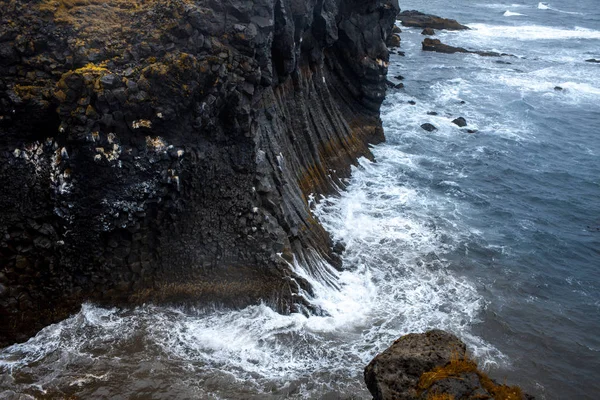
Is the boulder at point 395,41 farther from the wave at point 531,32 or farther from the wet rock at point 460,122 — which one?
the wet rock at point 460,122

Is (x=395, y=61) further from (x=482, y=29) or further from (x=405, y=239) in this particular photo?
(x=405, y=239)

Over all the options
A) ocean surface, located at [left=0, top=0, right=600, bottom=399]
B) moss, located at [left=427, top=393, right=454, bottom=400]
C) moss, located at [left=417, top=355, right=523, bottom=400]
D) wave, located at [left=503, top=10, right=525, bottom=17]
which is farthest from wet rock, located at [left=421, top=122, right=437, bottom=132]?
wave, located at [left=503, top=10, right=525, bottom=17]

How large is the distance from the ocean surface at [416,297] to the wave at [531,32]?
34.9 meters

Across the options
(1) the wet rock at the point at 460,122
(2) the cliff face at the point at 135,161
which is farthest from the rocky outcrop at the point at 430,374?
(1) the wet rock at the point at 460,122

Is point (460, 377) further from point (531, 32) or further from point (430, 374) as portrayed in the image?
point (531, 32)

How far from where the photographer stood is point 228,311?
58.6 ft

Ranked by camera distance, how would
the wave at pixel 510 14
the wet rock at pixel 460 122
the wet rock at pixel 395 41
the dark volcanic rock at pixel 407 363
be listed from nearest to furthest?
the dark volcanic rock at pixel 407 363, the wet rock at pixel 460 122, the wet rock at pixel 395 41, the wave at pixel 510 14

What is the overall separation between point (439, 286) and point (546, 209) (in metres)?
11.7

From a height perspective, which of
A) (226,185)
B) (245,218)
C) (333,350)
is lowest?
(333,350)

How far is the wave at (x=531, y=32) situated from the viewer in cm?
7200

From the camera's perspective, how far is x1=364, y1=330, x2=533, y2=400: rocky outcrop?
8.92 meters

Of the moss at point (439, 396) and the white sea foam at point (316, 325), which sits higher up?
the moss at point (439, 396)

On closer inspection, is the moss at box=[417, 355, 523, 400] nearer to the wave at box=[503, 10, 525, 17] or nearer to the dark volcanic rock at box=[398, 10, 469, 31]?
the dark volcanic rock at box=[398, 10, 469, 31]

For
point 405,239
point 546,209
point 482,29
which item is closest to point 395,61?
point 482,29
